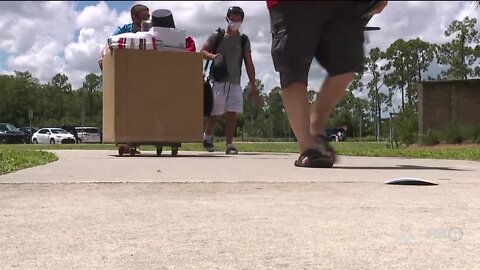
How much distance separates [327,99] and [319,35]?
11cm

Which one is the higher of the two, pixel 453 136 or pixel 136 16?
pixel 136 16

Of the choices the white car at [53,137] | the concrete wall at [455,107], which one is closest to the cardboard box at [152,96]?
the concrete wall at [455,107]

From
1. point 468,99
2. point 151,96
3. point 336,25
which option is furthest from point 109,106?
point 468,99

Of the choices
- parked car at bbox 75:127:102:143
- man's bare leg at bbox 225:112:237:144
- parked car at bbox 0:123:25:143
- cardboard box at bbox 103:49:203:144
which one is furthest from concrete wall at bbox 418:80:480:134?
parked car at bbox 0:123:25:143

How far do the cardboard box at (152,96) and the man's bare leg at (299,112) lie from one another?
871 millimetres

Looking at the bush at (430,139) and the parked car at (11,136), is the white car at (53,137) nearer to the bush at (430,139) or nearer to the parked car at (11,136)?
the parked car at (11,136)

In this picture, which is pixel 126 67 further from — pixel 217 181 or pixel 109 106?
A: pixel 217 181

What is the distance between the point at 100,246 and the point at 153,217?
18.4 inches

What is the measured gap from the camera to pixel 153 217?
10.0 ft

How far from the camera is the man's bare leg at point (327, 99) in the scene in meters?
0.96

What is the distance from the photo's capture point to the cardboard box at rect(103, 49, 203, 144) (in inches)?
86.9

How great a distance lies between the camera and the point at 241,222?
2.97 m

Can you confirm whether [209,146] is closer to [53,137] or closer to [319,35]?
[319,35]

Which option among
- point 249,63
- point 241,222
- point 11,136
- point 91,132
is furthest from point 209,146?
point 11,136
